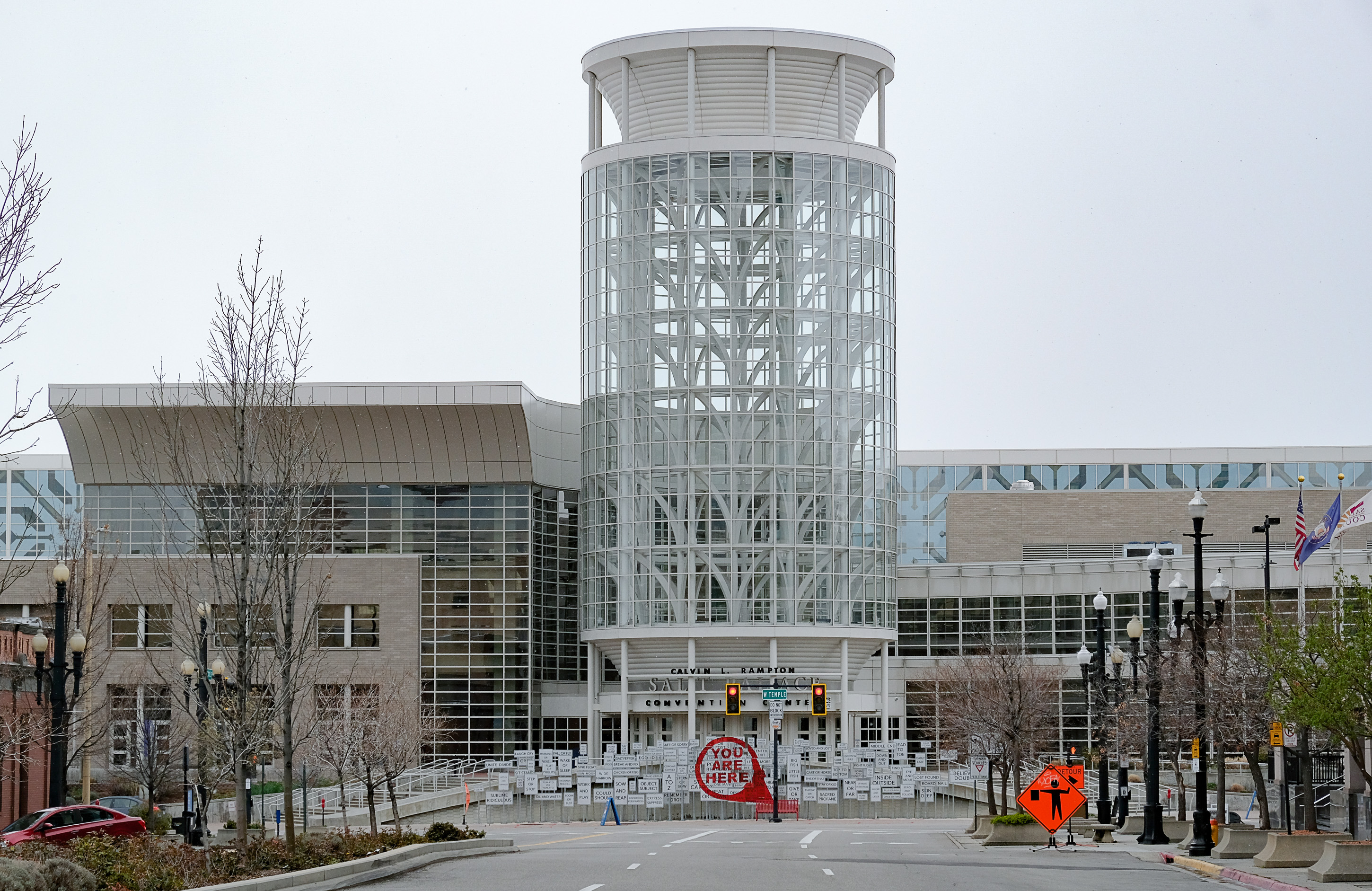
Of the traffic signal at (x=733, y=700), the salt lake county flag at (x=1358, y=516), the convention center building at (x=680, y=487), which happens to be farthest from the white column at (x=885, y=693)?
the salt lake county flag at (x=1358, y=516)

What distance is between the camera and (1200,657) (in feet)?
137

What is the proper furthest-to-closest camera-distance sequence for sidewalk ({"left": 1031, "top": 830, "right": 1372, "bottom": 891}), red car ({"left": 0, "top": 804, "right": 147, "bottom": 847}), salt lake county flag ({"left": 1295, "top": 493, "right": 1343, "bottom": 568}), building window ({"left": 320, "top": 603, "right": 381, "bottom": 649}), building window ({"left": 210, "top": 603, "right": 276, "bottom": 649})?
building window ({"left": 320, "top": 603, "right": 381, "bottom": 649}), salt lake county flag ({"left": 1295, "top": 493, "right": 1343, "bottom": 568}), red car ({"left": 0, "top": 804, "right": 147, "bottom": 847}), building window ({"left": 210, "top": 603, "right": 276, "bottom": 649}), sidewalk ({"left": 1031, "top": 830, "right": 1372, "bottom": 891})

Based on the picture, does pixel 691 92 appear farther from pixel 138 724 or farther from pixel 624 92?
pixel 138 724

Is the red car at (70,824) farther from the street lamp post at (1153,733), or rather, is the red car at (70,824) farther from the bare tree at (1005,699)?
the bare tree at (1005,699)

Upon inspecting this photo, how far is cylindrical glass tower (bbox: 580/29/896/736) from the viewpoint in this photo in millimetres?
80625

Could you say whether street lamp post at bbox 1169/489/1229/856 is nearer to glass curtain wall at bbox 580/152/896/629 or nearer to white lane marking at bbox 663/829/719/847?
white lane marking at bbox 663/829/719/847

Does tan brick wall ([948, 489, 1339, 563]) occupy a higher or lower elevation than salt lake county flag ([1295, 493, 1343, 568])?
higher

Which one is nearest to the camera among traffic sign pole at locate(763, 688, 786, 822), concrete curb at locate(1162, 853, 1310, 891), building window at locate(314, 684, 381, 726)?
concrete curb at locate(1162, 853, 1310, 891)

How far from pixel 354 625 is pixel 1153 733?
49430mm

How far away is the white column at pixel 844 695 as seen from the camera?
8188 centimetres

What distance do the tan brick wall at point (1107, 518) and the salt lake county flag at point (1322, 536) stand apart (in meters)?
58.7

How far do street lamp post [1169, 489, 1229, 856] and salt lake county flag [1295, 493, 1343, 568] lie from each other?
83.0 inches

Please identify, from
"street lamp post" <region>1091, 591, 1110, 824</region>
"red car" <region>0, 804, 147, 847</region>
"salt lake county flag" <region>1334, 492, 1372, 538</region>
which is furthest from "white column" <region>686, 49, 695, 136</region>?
"red car" <region>0, 804, 147, 847</region>

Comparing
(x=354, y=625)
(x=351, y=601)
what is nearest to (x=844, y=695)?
(x=354, y=625)
